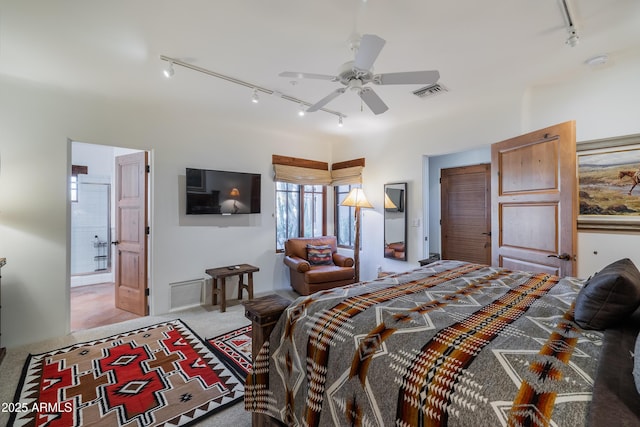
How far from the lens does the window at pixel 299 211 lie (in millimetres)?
4949

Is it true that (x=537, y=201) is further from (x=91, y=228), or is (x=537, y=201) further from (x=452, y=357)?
(x=91, y=228)

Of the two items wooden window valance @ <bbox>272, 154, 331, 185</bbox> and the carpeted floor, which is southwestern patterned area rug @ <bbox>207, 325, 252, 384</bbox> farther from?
wooden window valance @ <bbox>272, 154, 331, 185</bbox>

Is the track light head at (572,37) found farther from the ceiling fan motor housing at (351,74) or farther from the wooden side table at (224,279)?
the wooden side table at (224,279)

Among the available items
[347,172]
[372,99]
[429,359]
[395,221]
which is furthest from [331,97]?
[347,172]

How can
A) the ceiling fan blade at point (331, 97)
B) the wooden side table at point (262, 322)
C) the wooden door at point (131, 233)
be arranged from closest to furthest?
the wooden side table at point (262, 322)
the ceiling fan blade at point (331, 97)
the wooden door at point (131, 233)

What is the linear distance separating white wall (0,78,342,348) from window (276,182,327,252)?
364 mm

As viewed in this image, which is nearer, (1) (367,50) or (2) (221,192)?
(1) (367,50)

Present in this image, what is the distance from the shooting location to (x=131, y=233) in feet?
12.4

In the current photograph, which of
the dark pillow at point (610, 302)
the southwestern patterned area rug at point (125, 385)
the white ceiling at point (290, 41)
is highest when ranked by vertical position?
the white ceiling at point (290, 41)

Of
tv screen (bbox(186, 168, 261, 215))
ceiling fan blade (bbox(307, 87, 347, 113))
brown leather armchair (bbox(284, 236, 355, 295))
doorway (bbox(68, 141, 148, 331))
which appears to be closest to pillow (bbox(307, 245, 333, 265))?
brown leather armchair (bbox(284, 236, 355, 295))

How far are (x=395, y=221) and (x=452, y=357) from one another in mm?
3513

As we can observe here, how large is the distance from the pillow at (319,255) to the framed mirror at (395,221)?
2.99ft

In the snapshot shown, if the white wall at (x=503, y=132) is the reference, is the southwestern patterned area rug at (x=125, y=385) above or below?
below

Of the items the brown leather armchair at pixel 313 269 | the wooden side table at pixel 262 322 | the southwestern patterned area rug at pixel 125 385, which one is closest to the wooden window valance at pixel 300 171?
the brown leather armchair at pixel 313 269
